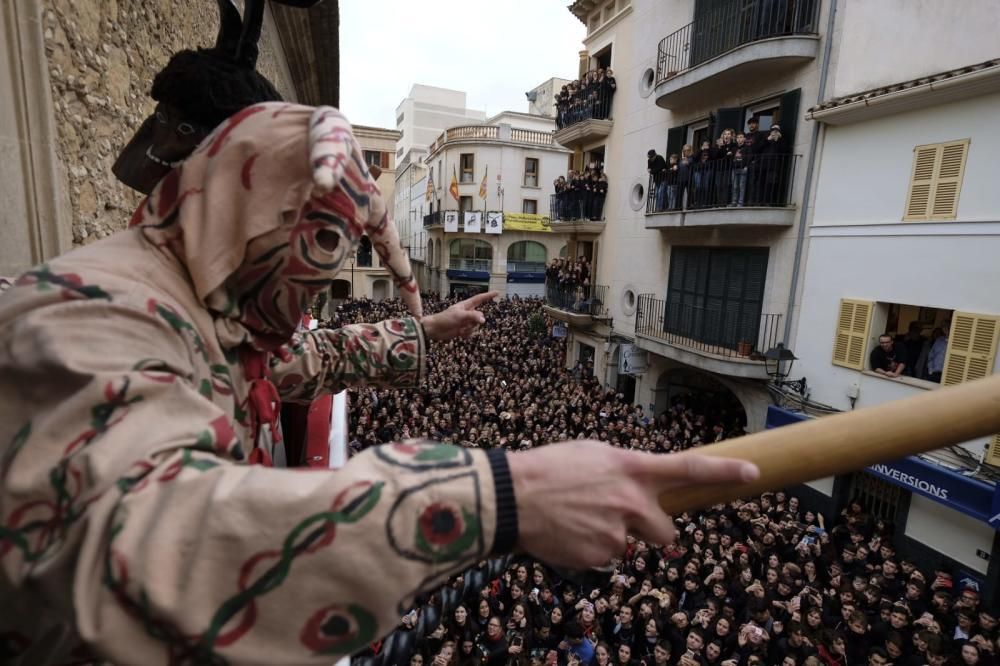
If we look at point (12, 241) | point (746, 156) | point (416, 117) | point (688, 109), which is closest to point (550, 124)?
point (416, 117)

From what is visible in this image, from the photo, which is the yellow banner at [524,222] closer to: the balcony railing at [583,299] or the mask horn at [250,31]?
the balcony railing at [583,299]

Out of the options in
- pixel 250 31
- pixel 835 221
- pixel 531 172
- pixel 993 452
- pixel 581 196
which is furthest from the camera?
pixel 531 172

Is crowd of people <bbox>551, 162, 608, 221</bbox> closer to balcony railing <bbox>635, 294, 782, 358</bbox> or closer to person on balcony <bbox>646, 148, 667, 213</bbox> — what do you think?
person on balcony <bbox>646, 148, 667, 213</bbox>

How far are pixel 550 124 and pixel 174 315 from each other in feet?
134

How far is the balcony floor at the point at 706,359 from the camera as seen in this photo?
35.9 feet

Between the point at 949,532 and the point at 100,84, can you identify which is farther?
the point at 949,532

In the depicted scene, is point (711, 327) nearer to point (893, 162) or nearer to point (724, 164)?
point (724, 164)

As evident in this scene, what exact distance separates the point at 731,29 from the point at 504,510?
44.4 feet

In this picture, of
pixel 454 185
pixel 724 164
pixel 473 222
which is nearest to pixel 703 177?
pixel 724 164

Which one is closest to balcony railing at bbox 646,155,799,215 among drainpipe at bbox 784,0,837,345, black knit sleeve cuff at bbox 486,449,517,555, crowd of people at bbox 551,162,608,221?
drainpipe at bbox 784,0,837,345

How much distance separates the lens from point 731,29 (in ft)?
38.1

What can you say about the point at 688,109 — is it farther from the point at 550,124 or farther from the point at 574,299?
the point at 550,124

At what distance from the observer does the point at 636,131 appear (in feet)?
50.3

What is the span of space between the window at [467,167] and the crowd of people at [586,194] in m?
17.2
